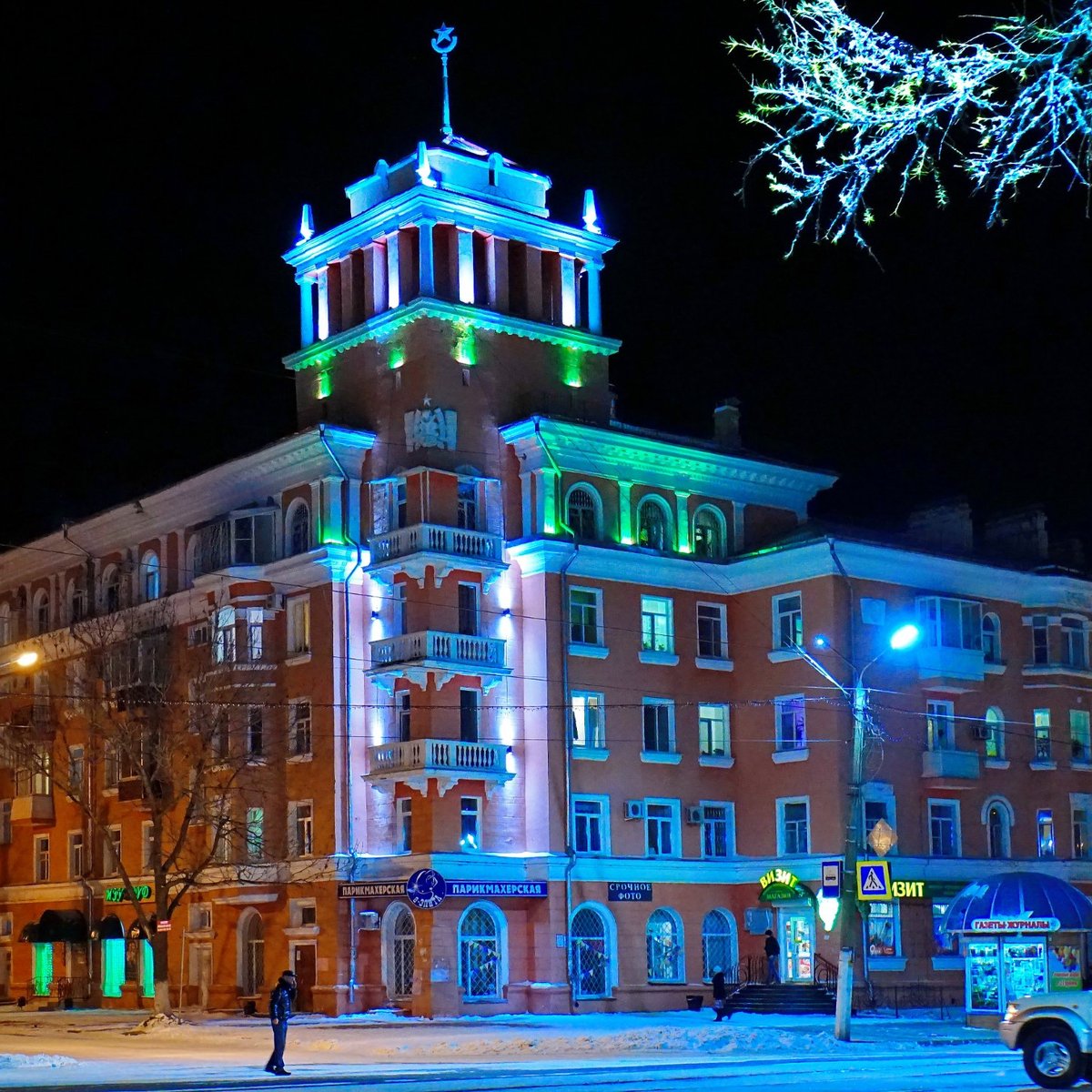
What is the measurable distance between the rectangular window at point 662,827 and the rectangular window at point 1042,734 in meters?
12.3

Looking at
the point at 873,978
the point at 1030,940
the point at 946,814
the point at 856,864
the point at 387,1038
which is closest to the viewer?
the point at 856,864

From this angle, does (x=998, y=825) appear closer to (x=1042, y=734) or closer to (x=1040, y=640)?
(x=1042, y=734)

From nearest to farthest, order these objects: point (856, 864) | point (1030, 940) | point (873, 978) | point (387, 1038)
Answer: point (856, 864) < point (387, 1038) < point (1030, 940) < point (873, 978)

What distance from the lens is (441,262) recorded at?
186 ft

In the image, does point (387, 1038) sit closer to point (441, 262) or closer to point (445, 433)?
point (445, 433)

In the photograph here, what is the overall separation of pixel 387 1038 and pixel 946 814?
77.4 feet

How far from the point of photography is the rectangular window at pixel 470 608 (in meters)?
54.6

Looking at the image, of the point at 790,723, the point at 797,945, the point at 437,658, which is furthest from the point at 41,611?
the point at 797,945

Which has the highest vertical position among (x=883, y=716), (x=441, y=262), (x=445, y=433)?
(x=441, y=262)

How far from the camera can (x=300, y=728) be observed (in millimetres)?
56031

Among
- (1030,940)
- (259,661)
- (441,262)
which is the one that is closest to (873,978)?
(1030,940)

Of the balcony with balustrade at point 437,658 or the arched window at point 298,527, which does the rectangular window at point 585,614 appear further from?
the arched window at point 298,527

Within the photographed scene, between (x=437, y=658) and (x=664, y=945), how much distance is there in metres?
11.3

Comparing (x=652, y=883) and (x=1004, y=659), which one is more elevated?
(x=1004, y=659)
